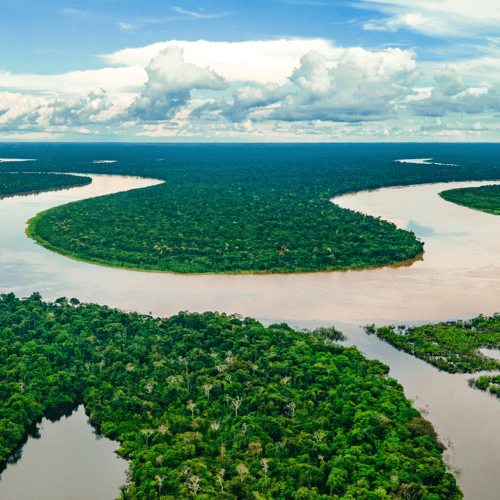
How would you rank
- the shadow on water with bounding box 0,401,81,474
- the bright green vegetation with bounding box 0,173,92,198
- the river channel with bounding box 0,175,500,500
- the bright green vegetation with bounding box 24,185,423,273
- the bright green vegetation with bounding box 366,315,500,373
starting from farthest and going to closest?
the bright green vegetation with bounding box 0,173,92,198 < the bright green vegetation with bounding box 24,185,423,273 < the bright green vegetation with bounding box 366,315,500,373 < the river channel with bounding box 0,175,500,500 < the shadow on water with bounding box 0,401,81,474

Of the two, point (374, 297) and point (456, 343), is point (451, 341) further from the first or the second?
point (374, 297)

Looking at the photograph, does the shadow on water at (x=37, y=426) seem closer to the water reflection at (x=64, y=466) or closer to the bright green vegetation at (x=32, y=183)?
the water reflection at (x=64, y=466)

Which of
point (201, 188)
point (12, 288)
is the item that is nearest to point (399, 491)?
point (12, 288)

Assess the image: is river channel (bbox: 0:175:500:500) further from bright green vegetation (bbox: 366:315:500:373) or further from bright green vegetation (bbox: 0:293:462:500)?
bright green vegetation (bbox: 0:293:462:500)

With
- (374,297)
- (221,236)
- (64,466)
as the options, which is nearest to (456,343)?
(374,297)

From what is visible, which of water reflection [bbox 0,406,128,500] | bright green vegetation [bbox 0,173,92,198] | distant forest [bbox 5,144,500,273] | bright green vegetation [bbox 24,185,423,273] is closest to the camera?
water reflection [bbox 0,406,128,500]

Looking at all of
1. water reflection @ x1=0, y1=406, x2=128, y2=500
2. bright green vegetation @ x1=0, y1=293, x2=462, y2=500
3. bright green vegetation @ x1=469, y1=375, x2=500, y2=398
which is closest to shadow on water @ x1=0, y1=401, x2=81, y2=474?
water reflection @ x1=0, y1=406, x2=128, y2=500
